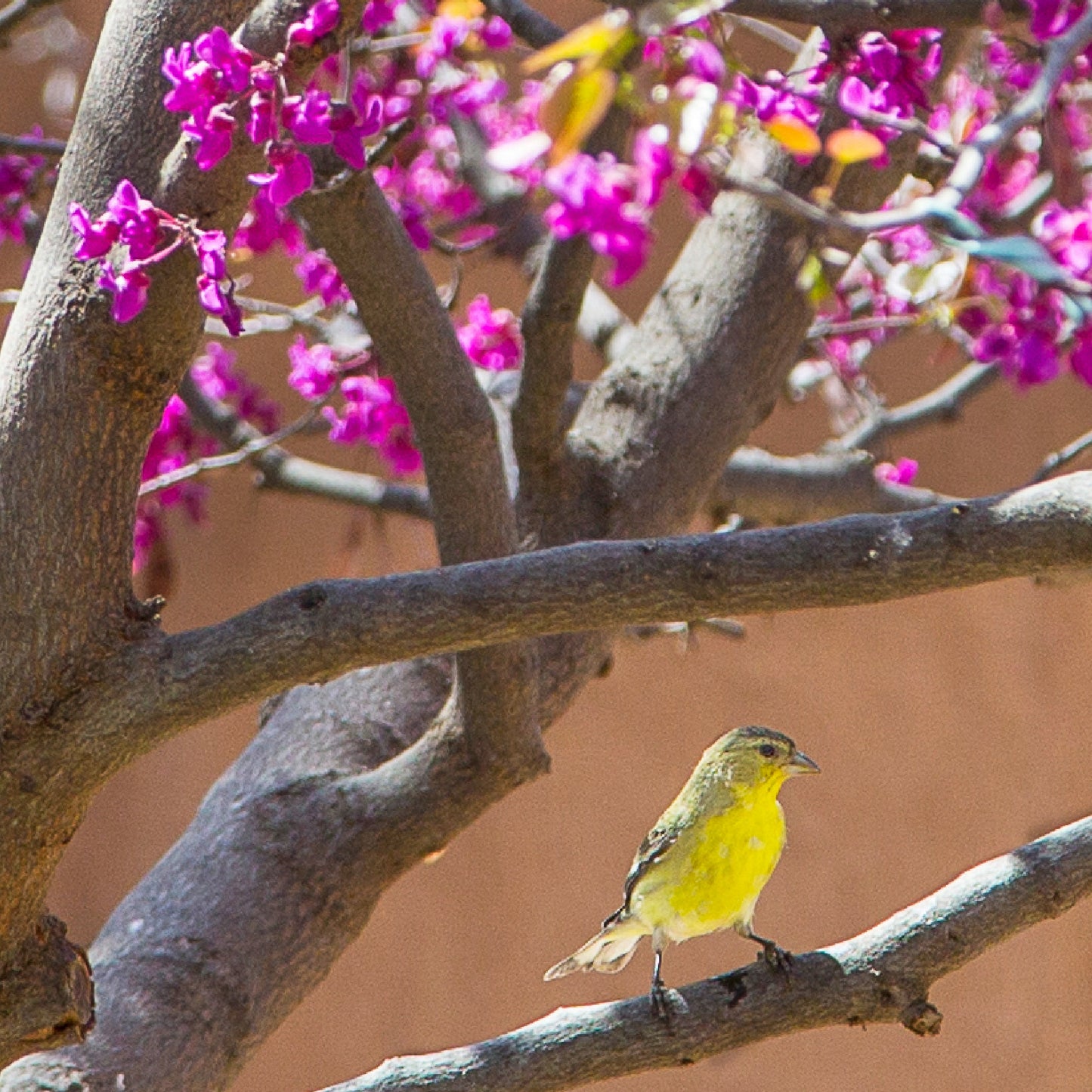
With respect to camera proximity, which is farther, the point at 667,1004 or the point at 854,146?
the point at 667,1004

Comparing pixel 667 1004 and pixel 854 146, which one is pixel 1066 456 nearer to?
pixel 667 1004

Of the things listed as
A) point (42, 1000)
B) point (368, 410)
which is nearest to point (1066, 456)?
point (368, 410)

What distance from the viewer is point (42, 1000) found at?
1591 mm

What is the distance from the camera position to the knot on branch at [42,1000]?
1.59 metres

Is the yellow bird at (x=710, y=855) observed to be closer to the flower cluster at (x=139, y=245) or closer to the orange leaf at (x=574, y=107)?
the flower cluster at (x=139, y=245)

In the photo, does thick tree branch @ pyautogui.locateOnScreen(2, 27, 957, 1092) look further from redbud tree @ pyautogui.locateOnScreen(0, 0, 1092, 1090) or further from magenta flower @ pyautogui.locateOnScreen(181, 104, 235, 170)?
magenta flower @ pyautogui.locateOnScreen(181, 104, 235, 170)

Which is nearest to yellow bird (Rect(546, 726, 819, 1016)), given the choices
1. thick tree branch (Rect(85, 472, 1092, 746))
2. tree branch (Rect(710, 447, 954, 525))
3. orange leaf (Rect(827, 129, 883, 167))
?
thick tree branch (Rect(85, 472, 1092, 746))

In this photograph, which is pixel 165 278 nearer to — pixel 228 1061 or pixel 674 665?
pixel 228 1061

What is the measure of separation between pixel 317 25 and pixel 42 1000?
0.98 metres

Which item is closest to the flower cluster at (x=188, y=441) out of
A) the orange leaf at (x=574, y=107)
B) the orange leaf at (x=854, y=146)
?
the orange leaf at (x=854, y=146)

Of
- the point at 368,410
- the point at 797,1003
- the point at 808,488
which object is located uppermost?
the point at 368,410

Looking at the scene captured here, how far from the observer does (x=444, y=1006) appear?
428cm

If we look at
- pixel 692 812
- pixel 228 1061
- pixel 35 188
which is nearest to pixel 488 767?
pixel 692 812

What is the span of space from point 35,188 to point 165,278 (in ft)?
3.64
